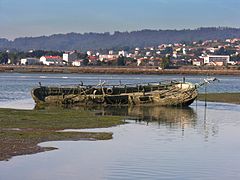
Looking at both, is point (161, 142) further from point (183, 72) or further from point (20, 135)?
point (183, 72)

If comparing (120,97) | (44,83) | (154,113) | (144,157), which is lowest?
(44,83)

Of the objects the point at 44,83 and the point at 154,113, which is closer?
the point at 154,113

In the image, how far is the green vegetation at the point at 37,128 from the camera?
2544 cm

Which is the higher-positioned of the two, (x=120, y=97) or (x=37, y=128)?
(x=37, y=128)

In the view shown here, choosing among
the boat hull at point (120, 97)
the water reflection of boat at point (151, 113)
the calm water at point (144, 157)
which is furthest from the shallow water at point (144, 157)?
the boat hull at point (120, 97)

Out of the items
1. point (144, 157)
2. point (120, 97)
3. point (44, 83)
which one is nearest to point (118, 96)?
point (120, 97)

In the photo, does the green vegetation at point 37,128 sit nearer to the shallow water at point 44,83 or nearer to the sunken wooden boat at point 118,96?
the sunken wooden boat at point 118,96

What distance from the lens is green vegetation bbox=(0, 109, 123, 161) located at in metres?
25.4

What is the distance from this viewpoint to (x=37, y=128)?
32.5 m

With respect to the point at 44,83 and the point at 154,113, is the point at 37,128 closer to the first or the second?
the point at 154,113

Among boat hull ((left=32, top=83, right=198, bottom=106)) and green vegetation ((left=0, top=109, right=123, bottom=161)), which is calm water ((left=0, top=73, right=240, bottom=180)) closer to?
green vegetation ((left=0, top=109, right=123, bottom=161))

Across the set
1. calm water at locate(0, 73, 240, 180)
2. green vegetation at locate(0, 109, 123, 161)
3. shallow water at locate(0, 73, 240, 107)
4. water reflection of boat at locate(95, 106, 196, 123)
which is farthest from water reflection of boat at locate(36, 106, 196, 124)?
shallow water at locate(0, 73, 240, 107)

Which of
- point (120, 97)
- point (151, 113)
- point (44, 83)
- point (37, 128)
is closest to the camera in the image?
point (37, 128)

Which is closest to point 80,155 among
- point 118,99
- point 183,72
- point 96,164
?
point 96,164
